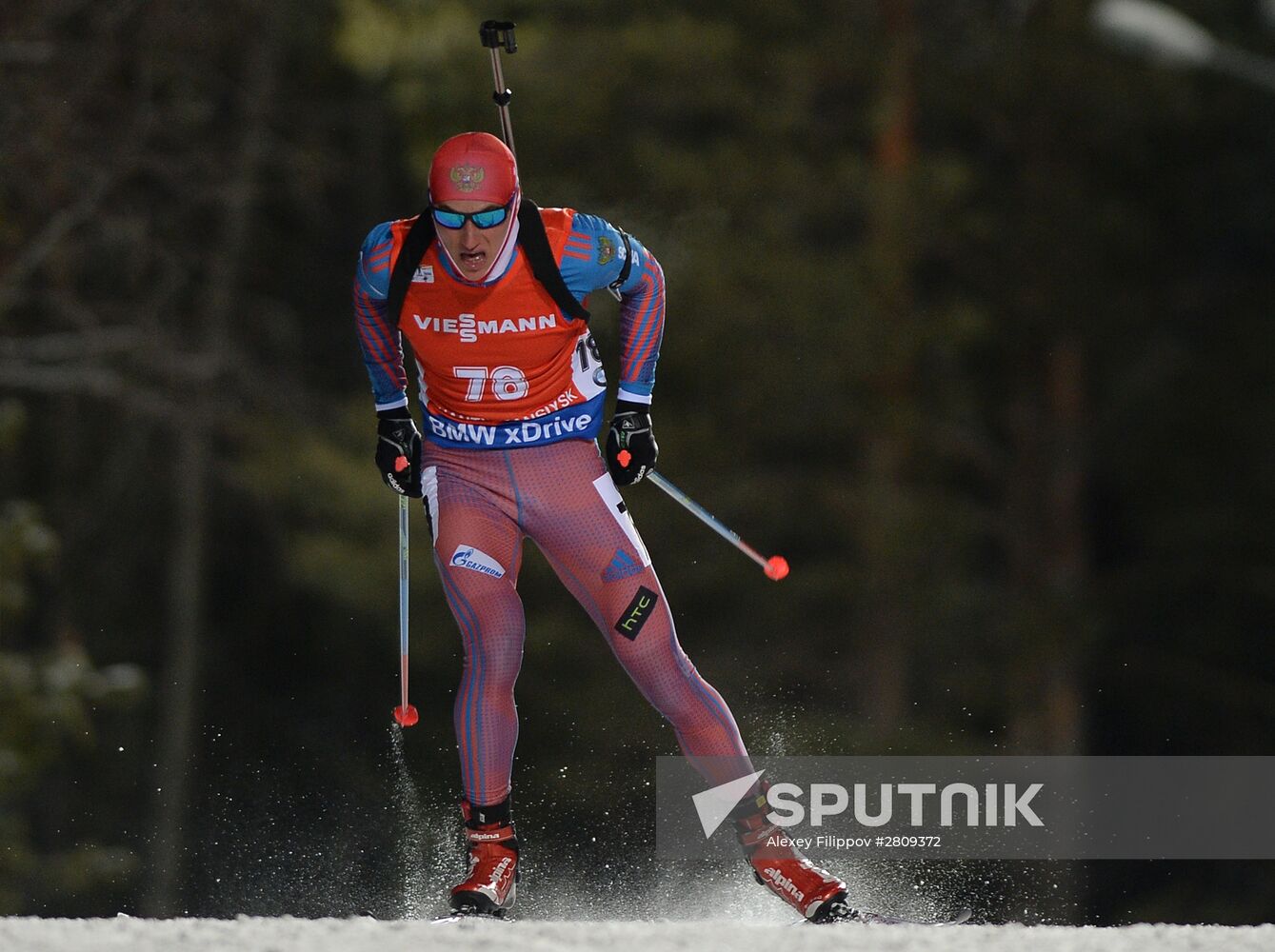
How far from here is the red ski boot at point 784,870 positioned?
5844 mm

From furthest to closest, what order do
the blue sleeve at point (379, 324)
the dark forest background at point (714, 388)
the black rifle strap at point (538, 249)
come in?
the dark forest background at point (714, 388), the blue sleeve at point (379, 324), the black rifle strap at point (538, 249)

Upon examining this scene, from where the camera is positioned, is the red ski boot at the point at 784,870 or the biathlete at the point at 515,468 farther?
the red ski boot at the point at 784,870

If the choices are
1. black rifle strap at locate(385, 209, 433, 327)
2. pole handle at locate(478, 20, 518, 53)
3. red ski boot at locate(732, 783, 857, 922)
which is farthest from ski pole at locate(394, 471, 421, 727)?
pole handle at locate(478, 20, 518, 53)

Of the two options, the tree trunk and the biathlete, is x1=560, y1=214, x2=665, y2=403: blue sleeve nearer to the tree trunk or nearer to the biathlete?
the biathlete

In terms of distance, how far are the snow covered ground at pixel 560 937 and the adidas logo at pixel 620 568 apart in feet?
3.04

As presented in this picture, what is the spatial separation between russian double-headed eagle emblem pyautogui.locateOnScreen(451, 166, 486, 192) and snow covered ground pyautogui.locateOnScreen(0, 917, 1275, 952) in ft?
6.22

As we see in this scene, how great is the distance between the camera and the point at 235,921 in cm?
572

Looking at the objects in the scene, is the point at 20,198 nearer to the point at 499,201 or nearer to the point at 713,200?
the point at 713,200

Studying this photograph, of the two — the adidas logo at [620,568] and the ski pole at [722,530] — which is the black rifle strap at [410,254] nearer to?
the ski pole at [722,530]

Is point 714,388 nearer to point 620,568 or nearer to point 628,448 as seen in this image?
point 628,448

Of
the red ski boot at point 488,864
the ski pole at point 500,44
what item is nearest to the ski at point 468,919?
the red ski boot at point 488,864

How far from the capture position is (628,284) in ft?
19.4

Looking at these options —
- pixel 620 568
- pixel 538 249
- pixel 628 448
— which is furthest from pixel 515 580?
pixel 538 249

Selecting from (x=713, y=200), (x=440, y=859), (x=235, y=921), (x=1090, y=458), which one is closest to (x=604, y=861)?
(x=440, y=859)
